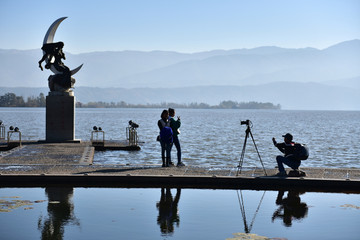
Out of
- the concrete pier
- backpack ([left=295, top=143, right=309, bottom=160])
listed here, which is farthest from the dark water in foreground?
backpack ([left=295, top=143, right=309, bottom=160])

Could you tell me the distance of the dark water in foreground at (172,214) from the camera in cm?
983

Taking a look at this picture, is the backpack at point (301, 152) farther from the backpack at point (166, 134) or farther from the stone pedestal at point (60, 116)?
the stone pedestal at point (60, 116)

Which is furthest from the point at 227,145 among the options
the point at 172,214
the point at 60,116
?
the point at 172,214

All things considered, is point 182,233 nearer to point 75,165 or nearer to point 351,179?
point 351,179

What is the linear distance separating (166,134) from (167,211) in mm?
5448

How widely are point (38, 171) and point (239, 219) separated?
679 cm

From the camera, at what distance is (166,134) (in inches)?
663

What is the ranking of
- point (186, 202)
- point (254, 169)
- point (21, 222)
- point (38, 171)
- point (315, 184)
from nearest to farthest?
point (21, 222)
point (186, 202)
point (315, 184)
point (38, 171)
point (254, 169)

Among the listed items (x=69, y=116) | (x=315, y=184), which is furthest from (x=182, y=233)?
(x=69, y=116)

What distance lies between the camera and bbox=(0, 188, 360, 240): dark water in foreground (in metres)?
9.83

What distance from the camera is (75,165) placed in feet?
56.1

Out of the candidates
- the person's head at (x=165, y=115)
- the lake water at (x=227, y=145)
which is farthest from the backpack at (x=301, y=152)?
the lake water at (x=227, y=145)

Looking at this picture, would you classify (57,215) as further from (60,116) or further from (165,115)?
(60,116)

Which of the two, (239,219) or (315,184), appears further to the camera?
(315,184)
